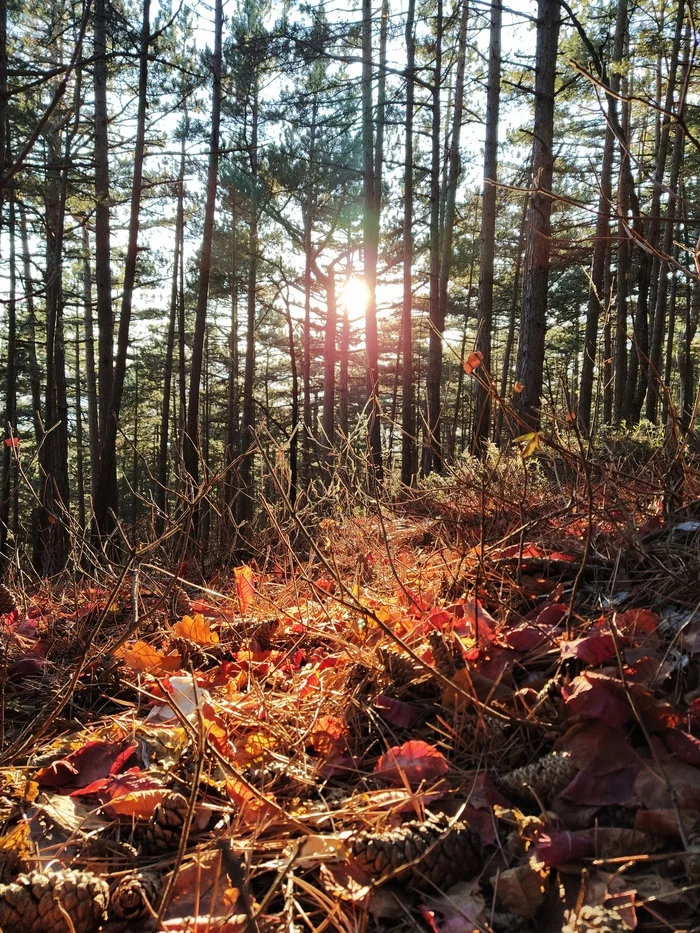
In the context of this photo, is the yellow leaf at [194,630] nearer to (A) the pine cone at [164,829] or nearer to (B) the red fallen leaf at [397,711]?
(B) the red fallen leaf at [397,711]

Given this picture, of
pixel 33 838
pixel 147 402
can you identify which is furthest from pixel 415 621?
pixel 147 402

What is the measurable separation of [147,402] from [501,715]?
1052 inches

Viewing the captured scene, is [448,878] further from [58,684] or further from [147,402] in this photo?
[147,402]

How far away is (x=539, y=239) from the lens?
5.80 m

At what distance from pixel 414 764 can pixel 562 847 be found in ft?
1.23

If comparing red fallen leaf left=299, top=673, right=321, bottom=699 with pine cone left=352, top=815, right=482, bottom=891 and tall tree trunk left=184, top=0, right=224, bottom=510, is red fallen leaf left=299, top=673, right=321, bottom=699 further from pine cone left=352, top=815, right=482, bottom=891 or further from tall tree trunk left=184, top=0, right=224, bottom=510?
tall tree trunk left=184, top=0, right=224, bottom=510

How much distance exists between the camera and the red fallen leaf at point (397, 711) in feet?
5.31

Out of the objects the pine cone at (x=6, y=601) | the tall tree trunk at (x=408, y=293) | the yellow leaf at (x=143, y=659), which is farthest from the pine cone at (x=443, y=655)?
the tall tree trunk at (x=408, y=293)

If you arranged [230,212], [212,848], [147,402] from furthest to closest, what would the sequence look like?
[147,402] < [230,212] < [212,848]

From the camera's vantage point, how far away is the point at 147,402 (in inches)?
1033

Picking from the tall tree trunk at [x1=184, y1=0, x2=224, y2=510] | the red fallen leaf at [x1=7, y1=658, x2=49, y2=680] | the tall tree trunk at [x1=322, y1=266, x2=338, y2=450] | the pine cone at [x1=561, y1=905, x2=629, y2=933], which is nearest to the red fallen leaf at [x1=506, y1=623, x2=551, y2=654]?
the pine cone at [x1=561, y1=905, x2=629, y2=933]

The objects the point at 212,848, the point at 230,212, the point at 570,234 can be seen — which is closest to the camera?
the point at 212,848

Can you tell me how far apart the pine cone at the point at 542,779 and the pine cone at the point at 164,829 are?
716 mm

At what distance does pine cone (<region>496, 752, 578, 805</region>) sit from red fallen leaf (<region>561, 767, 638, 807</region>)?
23mm
